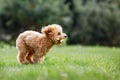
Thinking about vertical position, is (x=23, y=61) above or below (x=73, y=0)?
below

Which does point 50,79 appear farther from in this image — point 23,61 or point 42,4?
point 42,4

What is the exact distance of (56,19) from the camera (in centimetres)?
3130

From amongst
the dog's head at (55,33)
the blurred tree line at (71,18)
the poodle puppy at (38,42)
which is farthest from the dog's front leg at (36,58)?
the blurred tree line at (71,18)

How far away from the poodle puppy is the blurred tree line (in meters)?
18.8

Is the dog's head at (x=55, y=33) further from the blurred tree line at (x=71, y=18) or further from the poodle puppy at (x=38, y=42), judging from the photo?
the blurred tree line at (x=71, y=18)

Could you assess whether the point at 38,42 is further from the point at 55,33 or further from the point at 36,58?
the point at 55,33

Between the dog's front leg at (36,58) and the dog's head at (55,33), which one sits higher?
the dog's head at (55,33)

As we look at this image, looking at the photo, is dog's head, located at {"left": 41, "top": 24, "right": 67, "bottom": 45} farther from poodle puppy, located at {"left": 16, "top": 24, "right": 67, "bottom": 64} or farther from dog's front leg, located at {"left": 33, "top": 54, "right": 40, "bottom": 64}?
dog's front leg, located at {"left": 33, "top": 54, "right": 40, "bottom": 64}

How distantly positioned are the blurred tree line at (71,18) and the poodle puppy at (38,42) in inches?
741

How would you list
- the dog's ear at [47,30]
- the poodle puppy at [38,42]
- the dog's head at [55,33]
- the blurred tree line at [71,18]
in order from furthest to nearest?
the blurred tree line at [71,18] → the dog's ear at [47,30] → the poodle puppy at [38,42] → the dog's head at [55,33]

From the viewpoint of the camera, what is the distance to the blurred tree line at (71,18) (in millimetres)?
31000

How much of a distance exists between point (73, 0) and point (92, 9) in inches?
86.6

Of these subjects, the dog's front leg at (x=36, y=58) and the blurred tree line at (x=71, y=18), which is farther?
the blurred tree line at (x=71, y=18)

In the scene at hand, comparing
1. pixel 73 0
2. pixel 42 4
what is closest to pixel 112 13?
pixel 73 0
